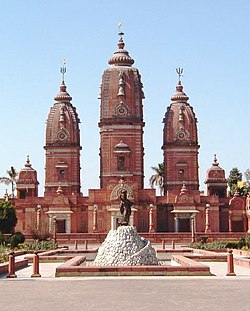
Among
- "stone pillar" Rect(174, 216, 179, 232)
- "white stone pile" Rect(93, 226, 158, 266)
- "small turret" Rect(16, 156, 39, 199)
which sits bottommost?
"white stone pile" Rect(93, 226, 158, 266)

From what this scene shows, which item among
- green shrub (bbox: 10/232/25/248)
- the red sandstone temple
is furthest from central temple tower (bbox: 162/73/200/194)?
green shrub (bbox: 10/232/25/248)

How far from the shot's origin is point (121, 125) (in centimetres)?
6731

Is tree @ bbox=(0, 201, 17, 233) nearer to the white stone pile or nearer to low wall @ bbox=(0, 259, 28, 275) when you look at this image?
low wall @ bbox=(0, 259, 28, 275)

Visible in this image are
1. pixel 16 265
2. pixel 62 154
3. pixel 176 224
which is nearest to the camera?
pixel 16 265

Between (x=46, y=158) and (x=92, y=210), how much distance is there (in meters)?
9.39

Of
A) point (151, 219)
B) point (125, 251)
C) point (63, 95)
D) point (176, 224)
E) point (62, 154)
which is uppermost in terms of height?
point (63, 95)

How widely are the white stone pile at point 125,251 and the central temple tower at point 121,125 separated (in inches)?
1705

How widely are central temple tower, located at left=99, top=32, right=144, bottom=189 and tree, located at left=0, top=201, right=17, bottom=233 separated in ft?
34.7

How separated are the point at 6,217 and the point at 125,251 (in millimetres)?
38749

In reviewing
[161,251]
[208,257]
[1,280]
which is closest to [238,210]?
[161,251]

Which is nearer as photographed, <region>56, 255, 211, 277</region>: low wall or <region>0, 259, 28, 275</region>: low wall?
<region>56, 255, 211, 277</region>: low wall

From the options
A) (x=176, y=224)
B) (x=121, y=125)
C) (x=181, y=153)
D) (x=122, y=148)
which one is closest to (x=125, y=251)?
(x=176, y=224)

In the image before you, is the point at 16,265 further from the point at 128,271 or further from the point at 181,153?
the point at 181,153

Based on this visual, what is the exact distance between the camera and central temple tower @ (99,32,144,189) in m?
66.9
